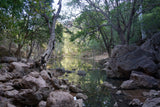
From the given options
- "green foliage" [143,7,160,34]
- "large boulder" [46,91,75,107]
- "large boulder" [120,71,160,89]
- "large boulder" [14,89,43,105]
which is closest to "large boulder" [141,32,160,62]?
"large boulder" [120,71,160,89]

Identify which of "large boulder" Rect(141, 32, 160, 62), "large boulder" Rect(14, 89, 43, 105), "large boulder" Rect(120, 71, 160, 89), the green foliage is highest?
the green foliage

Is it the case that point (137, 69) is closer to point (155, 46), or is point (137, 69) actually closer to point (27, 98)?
point (155, 46)

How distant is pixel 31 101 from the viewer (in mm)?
3561

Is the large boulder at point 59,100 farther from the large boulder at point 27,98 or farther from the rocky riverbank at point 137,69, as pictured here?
the rocky riverbank at point 137,69

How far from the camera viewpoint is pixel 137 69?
776 cm

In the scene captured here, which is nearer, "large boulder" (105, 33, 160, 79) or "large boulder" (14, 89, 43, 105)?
"large boulder" (14, 89, 43, 105)

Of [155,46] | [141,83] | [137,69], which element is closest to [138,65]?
[137,69]

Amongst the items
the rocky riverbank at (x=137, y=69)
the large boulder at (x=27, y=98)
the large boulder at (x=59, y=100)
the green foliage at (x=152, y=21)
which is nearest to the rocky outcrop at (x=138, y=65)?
the rocky riverbank at (x=137, y=69)

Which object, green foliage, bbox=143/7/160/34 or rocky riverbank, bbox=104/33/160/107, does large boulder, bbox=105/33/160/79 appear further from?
green foliage, bbox=143/7/160/34

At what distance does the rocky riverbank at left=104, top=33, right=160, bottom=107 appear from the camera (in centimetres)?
629

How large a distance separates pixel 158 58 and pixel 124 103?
4987mm

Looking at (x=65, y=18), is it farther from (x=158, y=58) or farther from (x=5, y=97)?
(x=5, y=97)

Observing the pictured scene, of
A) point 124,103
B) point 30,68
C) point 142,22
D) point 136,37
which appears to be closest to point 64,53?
point 136,37

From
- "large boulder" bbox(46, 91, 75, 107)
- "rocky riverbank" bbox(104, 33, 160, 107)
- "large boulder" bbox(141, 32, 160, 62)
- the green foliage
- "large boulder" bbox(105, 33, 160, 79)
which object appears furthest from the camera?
the green foliage
